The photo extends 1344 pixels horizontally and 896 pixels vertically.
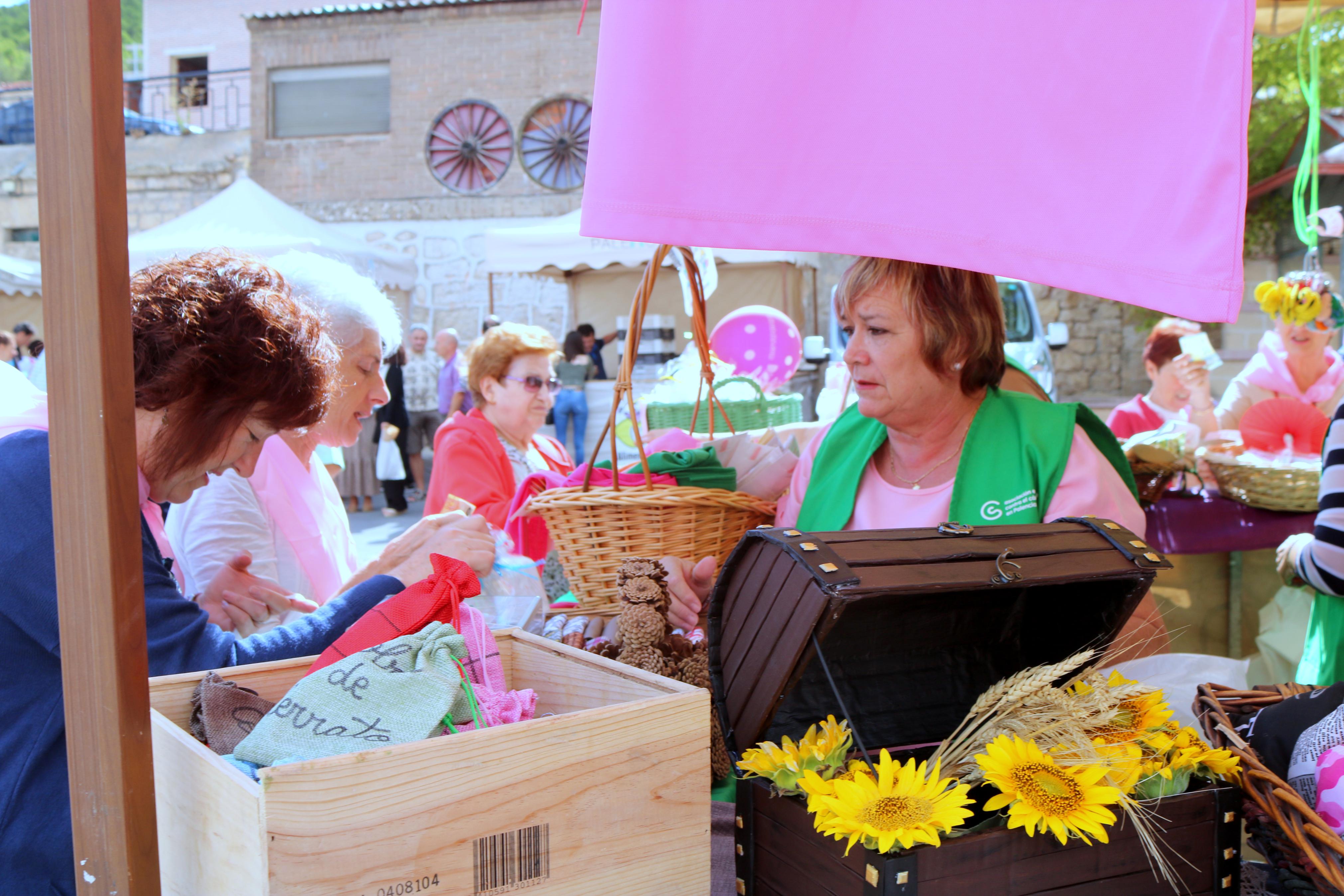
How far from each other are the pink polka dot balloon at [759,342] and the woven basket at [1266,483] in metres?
2.38

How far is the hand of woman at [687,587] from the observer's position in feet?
5.43

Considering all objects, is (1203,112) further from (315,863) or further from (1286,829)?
(315,863)

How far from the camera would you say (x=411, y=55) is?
1630cm

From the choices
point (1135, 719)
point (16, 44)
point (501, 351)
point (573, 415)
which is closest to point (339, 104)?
point (573, 415)

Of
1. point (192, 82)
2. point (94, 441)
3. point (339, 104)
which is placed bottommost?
point (94, 441)

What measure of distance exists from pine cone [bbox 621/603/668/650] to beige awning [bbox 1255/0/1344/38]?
2.80 m

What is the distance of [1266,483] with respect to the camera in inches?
116

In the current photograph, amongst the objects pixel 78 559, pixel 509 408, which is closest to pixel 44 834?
pixel 78 559

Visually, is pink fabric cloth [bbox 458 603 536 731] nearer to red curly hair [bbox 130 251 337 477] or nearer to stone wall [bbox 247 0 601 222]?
red curly hair [bbox 130 251 337 477]

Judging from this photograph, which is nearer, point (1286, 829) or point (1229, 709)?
point (1286, 829)

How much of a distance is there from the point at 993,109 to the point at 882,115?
0.12 meters

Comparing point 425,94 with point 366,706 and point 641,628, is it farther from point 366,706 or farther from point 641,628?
point 366,706

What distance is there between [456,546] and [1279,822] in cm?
131

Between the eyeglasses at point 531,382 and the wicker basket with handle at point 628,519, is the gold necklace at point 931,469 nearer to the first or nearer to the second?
the wicker basket with handle at point 628,519
